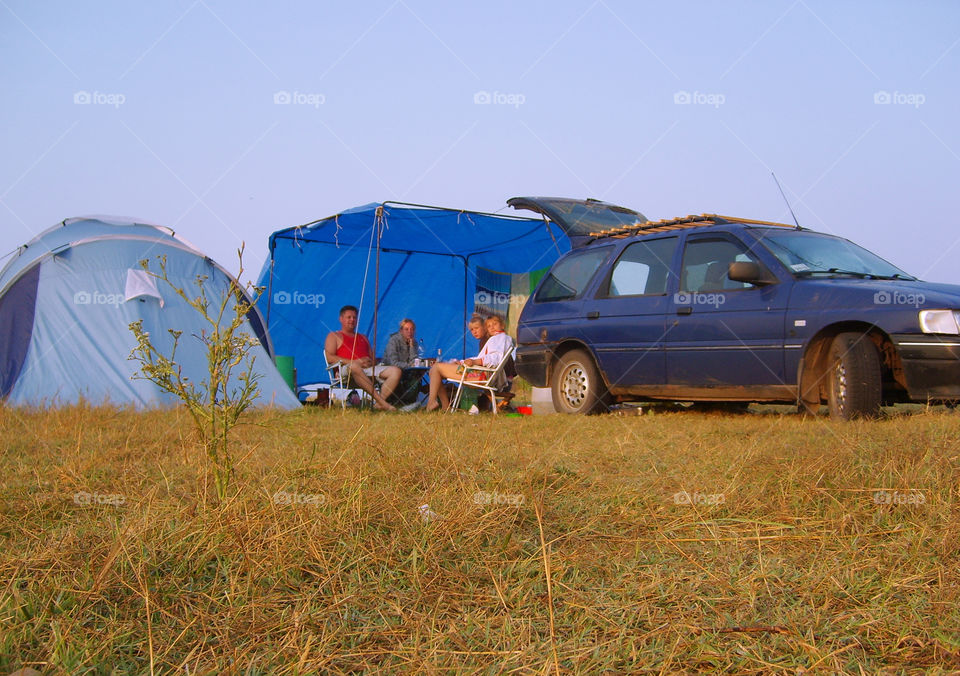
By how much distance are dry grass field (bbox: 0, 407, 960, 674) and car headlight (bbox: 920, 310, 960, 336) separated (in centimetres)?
143

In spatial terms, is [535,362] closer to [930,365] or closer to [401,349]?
[401,349]

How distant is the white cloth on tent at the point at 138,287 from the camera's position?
824 cm

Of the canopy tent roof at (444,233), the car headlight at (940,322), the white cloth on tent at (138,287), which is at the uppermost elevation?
the canopy tent roof at (444,233)

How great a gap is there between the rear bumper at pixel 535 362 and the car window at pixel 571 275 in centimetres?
50

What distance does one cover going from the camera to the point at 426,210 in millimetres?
11211

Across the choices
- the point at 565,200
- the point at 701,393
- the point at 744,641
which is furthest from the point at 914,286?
the point at 565,200

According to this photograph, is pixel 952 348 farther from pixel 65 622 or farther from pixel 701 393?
pixel 65 622

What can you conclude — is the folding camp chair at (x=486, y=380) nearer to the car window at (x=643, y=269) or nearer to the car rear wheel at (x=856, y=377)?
the car window at (x=643, y=269)

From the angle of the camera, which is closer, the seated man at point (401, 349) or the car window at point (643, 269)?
the car window at point (643, 269)

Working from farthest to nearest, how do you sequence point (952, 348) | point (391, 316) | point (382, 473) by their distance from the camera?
point (391, 316) → point (952, 348) → point (382, 473)

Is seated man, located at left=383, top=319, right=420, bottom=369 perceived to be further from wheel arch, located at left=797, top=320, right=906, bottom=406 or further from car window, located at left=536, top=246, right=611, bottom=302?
wheel arch, located at left=797, top=320, right=906, bottom=406

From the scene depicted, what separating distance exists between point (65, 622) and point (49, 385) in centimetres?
658

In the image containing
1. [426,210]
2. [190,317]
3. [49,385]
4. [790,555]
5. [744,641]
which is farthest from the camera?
[426,210]

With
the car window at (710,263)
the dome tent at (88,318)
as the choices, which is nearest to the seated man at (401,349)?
the dome tent at (88,318)
